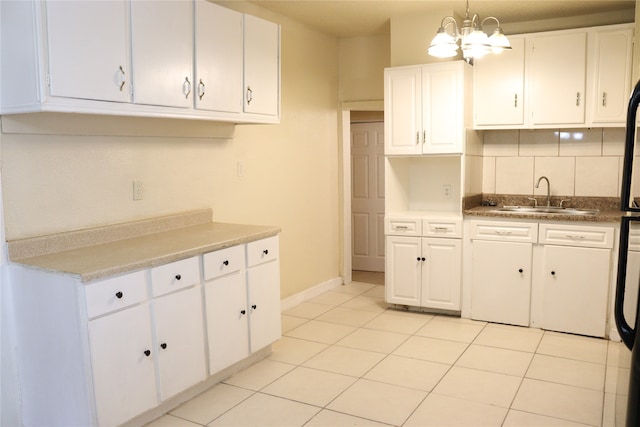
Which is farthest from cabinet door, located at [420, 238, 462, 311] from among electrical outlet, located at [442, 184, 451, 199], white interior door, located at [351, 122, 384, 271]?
white interior door, located at [351, 122, 384, 271]

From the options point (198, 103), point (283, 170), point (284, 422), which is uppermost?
point (198, 103)

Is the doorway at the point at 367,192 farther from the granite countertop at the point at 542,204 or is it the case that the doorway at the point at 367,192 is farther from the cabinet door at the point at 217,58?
the cabinet door at the point at 217,58

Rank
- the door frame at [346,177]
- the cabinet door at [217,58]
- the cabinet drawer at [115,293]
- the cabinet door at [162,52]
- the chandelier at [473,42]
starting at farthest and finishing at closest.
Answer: the door frame at [346,177] → the cabinet door at [217,58] → the chandelier at [473,42] → the cabinet door at [162,52] → the cabinet drawer at [115,293]

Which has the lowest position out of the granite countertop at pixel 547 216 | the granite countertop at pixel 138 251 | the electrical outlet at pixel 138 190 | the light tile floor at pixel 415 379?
the light tile floor at pixel 415 379

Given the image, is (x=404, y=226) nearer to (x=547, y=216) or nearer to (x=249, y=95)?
(x=547, y=216)

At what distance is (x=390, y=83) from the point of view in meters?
4.61

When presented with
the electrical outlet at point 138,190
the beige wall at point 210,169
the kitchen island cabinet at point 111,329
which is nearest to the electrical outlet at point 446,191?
the beige wall at point 210,169

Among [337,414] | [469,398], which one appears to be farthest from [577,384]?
[337,414]

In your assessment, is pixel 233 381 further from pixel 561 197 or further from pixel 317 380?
pixel 561 197

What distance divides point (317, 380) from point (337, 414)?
1.48 feet

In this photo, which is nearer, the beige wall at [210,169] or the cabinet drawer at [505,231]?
the beige wall at [210,169]

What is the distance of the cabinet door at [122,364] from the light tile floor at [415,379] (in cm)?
28

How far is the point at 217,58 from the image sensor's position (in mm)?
3336

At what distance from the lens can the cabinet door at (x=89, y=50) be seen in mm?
2420
